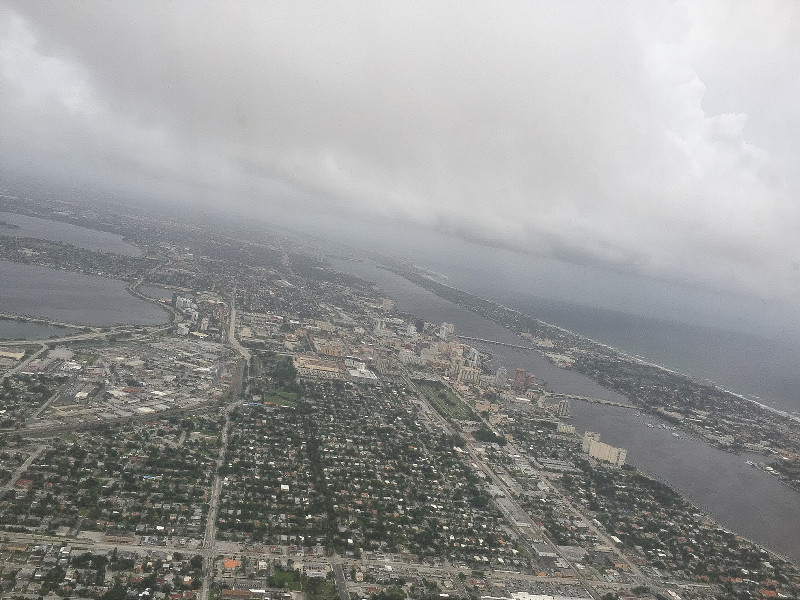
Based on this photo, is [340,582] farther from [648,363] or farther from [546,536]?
[648,363]

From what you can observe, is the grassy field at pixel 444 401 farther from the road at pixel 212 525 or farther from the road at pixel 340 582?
the road at pixel 340 582

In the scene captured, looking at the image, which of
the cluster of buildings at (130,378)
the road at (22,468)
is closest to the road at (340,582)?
the road at (22,468)

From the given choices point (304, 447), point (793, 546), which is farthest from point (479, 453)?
point (793, 546)

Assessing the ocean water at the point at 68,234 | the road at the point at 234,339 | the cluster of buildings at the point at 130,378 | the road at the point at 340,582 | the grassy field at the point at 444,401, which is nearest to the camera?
the road at the point at 340,582

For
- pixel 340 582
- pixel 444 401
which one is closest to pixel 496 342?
pixel 444 401

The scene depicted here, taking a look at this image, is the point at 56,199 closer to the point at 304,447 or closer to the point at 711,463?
the point at 304,447
